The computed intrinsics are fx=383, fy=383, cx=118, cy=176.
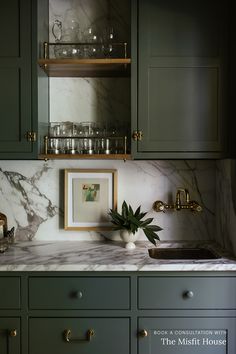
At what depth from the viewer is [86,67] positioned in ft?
7.60

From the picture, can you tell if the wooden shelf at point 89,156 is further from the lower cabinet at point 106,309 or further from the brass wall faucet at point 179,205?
the lower cabinet at point 106,309

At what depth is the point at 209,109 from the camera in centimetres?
221

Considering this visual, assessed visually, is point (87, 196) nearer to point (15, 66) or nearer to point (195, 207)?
point (195, 207)

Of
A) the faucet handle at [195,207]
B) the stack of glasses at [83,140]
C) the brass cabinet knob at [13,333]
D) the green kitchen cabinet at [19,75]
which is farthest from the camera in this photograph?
the faucet handle at [195,207]

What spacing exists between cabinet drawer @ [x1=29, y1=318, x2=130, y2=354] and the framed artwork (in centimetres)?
69

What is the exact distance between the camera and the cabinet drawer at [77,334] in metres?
2.00

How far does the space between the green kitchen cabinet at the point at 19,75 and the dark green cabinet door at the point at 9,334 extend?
0.93 m

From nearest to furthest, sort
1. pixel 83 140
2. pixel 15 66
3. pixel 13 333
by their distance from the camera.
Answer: pixel 13 333
pixel 15 66
pixel 83 140

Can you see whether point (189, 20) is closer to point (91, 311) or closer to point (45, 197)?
point (45, 197)

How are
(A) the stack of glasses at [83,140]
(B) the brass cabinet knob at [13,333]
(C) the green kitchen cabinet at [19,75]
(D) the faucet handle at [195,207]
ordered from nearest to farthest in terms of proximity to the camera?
(B) the brass cabinet knob at [13,333], (C) the green kitchen cabinet at [19,75], (A) the stack of glasses at [83,140], (D) the faucet handle at [195,207]

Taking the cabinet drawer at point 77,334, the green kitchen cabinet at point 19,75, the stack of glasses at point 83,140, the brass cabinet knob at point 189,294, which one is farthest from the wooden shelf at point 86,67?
the cabinet drawer at point 77,334

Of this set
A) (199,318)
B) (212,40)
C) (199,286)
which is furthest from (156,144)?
(199,318)

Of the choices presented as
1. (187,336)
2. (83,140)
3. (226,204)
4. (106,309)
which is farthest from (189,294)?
(83,140)

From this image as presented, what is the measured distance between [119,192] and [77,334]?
0.95 m
